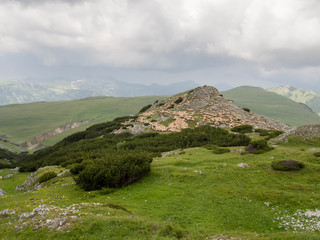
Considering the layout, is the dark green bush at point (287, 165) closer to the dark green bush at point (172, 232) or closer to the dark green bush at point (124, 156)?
the dark green bush at point (172, 232)

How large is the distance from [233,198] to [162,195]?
5.46m

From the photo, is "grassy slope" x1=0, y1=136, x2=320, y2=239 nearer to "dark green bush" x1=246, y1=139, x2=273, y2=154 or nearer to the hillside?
the hillside

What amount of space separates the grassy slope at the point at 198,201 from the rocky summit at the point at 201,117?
28160 millimetres

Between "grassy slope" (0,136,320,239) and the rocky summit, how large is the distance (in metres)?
28.2

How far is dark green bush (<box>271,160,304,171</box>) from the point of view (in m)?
17.7

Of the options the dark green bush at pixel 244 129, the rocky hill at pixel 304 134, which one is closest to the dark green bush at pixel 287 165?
the rocky hill at pixel 304 134

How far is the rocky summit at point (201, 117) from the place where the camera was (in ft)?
163

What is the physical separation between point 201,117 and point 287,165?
3742cm

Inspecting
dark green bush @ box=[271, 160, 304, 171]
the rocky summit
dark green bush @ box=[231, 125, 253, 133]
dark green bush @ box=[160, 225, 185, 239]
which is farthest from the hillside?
the rocky summit

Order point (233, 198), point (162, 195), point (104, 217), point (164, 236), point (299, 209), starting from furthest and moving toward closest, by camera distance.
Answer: point (162, 195) → point (233, 198) → point (299, 209) → point (104, 217) → point (164, 236)

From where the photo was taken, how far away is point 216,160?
2245cm

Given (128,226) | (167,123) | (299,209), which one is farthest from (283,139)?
(167,123)

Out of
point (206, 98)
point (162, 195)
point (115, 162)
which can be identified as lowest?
point (162, 195)

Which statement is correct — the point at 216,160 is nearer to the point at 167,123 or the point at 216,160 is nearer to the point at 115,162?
the point at 115,162
